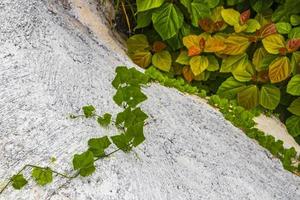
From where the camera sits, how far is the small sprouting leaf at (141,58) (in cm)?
414

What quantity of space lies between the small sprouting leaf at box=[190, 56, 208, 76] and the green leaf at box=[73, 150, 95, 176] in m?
2.14

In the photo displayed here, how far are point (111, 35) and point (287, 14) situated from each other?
49.6 inches

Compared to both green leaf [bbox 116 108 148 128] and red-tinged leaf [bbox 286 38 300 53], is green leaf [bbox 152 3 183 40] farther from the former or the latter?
green leaf [bbox 116 108 148 128]

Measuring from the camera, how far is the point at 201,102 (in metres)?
3.74

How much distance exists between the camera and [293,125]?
399cm

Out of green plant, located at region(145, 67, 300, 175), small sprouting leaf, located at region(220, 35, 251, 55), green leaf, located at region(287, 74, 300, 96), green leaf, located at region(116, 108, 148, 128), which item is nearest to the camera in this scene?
green leaf, located at region(116, 108, 148, 128)

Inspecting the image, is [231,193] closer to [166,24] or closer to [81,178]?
[81,178]

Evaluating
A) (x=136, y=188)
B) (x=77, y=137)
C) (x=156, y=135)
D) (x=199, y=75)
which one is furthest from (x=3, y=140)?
(x=199, y=75)

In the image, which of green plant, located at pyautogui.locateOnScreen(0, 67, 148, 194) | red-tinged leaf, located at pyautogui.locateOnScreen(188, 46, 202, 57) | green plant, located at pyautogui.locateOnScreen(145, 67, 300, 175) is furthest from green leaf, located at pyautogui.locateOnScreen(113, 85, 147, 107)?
red-tinged leaf, located at pyautogui.locateOnScreen(188, 46, 202, 57)

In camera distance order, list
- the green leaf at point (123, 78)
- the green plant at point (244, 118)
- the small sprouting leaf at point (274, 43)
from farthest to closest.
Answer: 1. the small sprouting leaf at point (274, 43)
2. the green plant at point (244, 118)
3. the green leaf at point (123, 78)

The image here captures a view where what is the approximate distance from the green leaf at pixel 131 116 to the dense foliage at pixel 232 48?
1.72 m

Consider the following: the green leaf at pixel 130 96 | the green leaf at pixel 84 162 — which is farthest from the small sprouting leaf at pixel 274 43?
the green leaf at pixel 84 162

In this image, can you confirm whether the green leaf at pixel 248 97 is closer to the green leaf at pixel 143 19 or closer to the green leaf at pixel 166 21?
the green leaf at pixel 166 21

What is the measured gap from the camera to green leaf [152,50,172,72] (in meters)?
4.15
